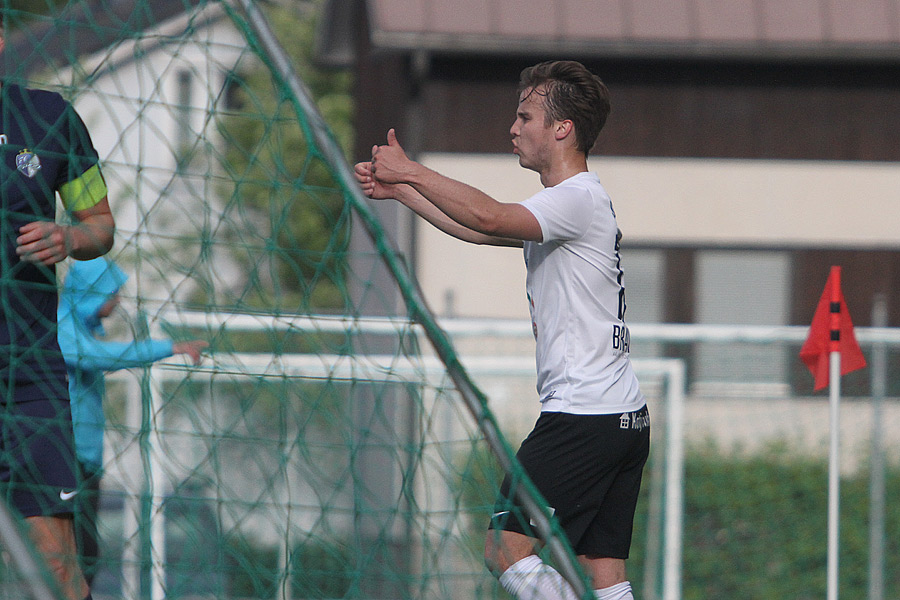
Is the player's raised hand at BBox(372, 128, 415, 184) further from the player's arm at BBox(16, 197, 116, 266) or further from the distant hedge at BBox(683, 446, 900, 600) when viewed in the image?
the distant hedge at BBox(683, 446, 900, 600)

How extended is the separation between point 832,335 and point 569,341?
1782 millimetres


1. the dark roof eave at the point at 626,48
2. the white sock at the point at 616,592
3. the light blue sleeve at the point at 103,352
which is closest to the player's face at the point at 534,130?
the white sock at the point at 616,592

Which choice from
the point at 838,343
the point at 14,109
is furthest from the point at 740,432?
the point at 14,109

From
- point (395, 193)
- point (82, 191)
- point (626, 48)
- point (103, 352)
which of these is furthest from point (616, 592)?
point (626, 48)

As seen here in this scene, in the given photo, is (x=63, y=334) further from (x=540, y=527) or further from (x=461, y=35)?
(x=461, y=35)

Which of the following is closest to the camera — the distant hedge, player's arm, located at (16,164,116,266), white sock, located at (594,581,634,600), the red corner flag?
player's arm, located at (16,164,116,266)

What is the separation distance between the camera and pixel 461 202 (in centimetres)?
292

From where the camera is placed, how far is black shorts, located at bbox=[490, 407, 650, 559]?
124 inches

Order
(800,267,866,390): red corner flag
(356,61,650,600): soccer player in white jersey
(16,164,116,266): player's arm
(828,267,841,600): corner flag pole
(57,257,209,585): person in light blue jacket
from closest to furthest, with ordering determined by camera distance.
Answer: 1. (16,164,116,266): player's arm
2. (356,61,650,600): soccer player in white jersey
3. (57,257,209,585): person in light blue jacket
4. (828,267,841,600): corner flag pole
5. (800,267,866,390): red corner flag

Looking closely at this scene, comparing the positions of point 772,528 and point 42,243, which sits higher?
point 42,243

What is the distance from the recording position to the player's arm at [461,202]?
2914 millimetres

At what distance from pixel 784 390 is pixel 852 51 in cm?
304

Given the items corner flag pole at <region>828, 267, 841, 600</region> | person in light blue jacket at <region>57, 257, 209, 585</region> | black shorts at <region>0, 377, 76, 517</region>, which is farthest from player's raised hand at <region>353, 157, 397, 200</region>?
corner flag pole at <region>828, 267, 841, 600</region>

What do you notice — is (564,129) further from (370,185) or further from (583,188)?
(370,185)
